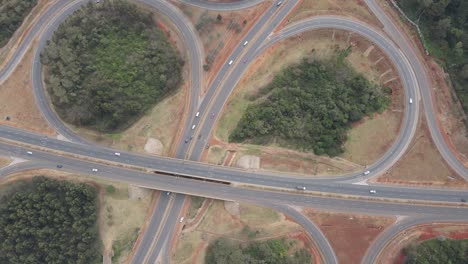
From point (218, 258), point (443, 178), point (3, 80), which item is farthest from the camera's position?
point (3, 80)

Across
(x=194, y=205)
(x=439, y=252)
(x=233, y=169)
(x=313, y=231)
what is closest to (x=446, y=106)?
(x=439, y=252)

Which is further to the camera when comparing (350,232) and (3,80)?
(3,80)

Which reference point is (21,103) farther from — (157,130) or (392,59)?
(392,59)

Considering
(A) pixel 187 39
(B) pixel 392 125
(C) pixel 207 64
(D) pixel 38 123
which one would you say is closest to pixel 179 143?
(C) pixel 207 64

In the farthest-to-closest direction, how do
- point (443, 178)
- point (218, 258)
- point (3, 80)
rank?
point (3, 80)
point (443, 178)
point (218, 258)

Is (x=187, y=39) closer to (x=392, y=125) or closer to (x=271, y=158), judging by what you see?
(x=271, y=158)

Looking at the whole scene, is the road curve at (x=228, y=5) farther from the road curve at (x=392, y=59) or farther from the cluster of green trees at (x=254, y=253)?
the cluster of green trees at (x=254, y=253)

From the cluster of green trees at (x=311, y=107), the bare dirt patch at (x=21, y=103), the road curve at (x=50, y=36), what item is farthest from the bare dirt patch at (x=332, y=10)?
the bare dirt patch at (x=21, y=103)
